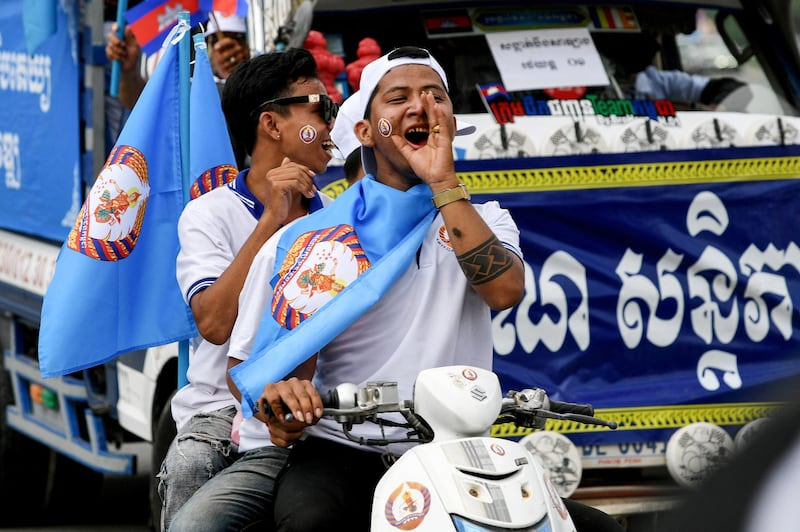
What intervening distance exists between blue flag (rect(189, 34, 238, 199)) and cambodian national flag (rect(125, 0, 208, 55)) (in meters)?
0.56

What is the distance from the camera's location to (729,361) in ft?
18.6

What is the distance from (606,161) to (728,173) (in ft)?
1.65

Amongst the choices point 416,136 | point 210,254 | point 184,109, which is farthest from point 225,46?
point 416,136

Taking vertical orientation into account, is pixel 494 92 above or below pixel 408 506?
above

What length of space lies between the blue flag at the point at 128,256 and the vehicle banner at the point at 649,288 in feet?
3.96

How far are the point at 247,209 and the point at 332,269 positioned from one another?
966 millimetres

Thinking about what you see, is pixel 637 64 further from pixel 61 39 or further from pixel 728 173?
pixel 61 39

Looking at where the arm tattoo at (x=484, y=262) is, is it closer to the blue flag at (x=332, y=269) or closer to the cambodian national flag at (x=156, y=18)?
the blue flag at (x=332, y=269)

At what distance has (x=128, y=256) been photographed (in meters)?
4.70

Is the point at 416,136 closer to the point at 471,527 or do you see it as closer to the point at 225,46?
the point at 471,527

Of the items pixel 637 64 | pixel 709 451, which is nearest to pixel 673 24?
pixel 637 64

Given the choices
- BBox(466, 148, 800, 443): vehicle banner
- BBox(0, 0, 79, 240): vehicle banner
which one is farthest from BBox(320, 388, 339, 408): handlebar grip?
BBox(0, 0, 79, 240): vehicle banner

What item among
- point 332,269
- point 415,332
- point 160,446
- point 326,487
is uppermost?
point 332,269

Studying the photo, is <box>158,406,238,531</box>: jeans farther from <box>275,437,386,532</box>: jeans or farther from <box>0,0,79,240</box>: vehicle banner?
<box>0,0,79,240</box>: vehicle banner
